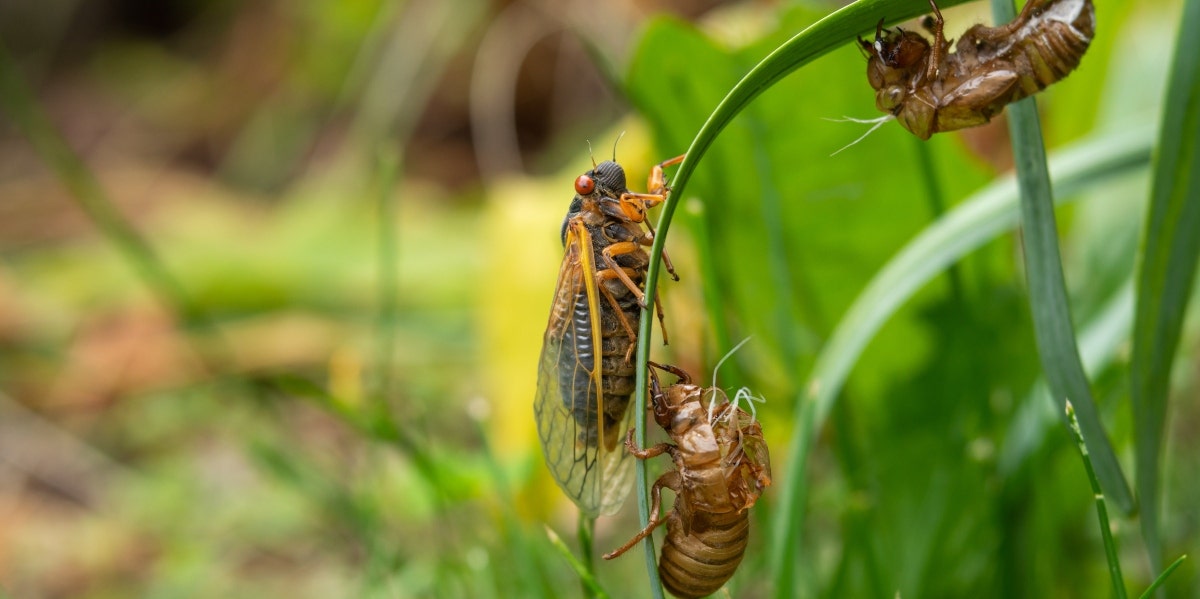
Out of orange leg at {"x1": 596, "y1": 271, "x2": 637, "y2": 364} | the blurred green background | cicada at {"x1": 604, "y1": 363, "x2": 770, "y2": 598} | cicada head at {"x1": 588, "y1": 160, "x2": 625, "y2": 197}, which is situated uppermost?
cicada head at {"x1": 588, "y1": 160, "x2": 625, "y2": 197}

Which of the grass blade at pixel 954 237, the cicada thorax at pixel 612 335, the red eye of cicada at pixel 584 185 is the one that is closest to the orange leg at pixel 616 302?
the cicada thorax at pixel 612 335

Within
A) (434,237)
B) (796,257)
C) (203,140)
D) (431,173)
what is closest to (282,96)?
(203,140)

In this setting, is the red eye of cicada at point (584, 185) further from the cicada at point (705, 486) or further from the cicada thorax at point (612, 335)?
the cicada at point (705, 486)

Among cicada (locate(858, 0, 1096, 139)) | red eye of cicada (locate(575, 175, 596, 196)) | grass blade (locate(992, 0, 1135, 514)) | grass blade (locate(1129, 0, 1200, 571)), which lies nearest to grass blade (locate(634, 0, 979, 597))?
cicada (locate(858, 0, 1096, 139))

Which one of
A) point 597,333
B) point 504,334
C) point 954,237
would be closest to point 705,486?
point 597,333

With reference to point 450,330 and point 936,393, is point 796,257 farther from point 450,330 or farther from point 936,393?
point 450,330

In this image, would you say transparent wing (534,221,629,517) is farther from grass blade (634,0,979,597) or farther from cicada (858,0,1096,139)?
cicada (858,0,1096,139)

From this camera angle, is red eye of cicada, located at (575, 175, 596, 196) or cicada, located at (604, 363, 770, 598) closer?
cicada, located at (604, 363, 770, 598)

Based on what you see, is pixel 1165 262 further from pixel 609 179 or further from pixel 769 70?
pixel 609 179
